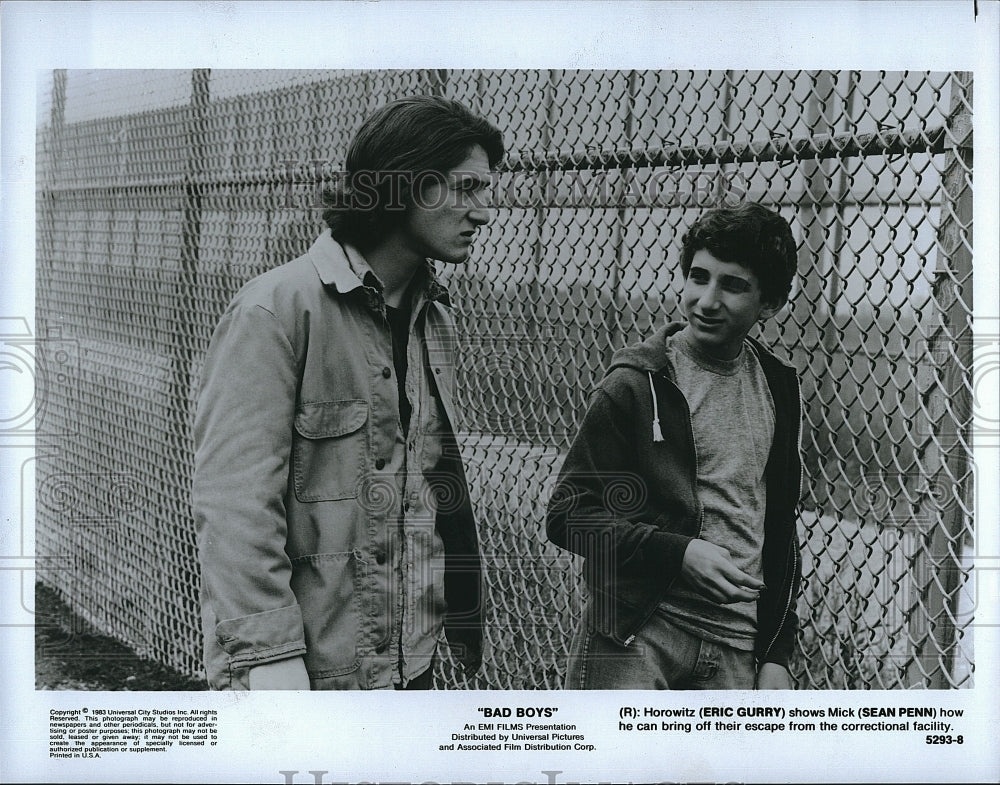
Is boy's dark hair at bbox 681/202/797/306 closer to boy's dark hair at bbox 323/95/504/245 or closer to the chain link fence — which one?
the chain link fence

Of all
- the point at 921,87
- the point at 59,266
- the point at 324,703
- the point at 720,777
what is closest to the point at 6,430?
the point at 59,266

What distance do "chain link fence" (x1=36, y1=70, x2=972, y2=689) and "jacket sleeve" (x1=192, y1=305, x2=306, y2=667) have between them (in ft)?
2.40

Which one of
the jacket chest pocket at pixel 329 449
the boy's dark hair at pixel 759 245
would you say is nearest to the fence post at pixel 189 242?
the jacket chest pocket at pixel 329 449

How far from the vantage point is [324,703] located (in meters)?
2.46

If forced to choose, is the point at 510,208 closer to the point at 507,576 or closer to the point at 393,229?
the point at 393,229

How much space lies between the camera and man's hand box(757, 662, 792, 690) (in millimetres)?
2426

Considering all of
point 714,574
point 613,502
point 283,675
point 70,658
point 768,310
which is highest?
point 768,310

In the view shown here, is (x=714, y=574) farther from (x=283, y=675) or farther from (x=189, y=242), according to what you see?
(x=189, y=242)

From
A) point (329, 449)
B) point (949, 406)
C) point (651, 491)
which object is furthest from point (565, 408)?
point (949, 406)

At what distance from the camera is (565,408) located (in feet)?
9.10

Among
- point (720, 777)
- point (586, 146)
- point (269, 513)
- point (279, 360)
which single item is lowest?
point (720, 777)

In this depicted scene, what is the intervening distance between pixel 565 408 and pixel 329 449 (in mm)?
824

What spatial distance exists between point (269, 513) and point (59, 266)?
1.40 metres

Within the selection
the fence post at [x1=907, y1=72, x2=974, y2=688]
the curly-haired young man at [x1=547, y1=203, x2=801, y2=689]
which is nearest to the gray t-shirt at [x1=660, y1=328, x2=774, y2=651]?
the curly-haired young man at [x1=547, y1=203, x2=801, y2=689]
